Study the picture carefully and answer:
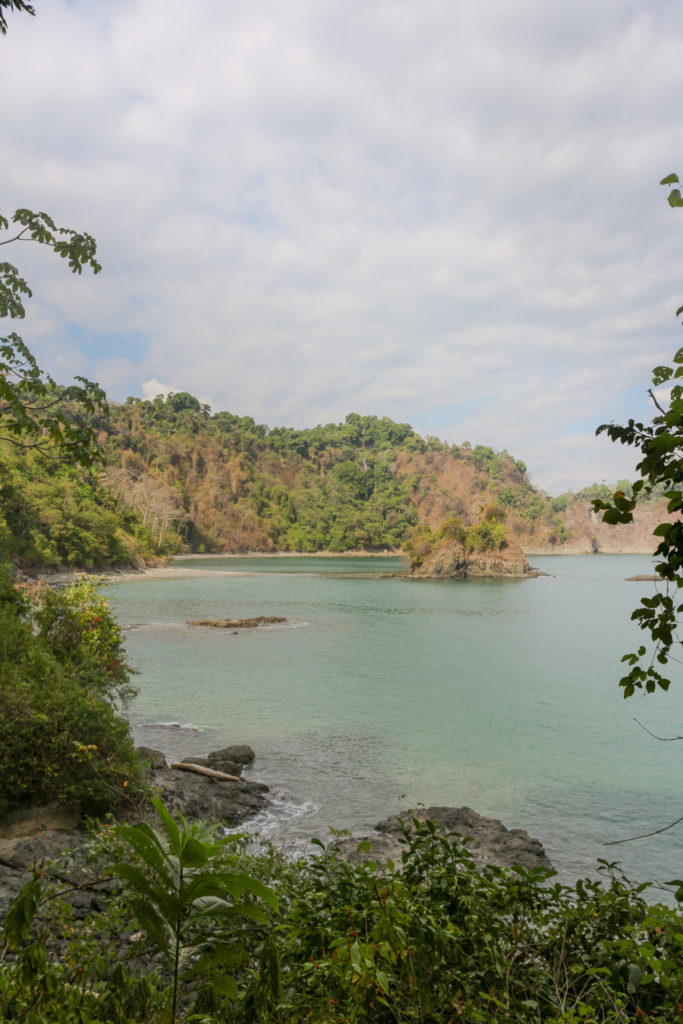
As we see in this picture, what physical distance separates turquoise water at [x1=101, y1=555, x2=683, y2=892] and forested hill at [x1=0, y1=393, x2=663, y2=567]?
20.8m

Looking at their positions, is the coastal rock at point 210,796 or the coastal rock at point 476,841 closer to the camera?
the coastal rock at point 476,841

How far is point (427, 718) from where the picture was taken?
50.5 feet

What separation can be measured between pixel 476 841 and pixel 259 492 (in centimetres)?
11036

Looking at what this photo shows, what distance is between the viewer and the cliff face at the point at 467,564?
6669 centimetres

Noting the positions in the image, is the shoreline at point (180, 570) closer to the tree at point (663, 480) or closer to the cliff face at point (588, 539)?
the cliff face at point (588, 539)

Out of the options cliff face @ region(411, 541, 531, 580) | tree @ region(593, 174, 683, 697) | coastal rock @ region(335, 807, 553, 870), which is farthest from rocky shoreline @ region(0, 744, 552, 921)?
cliff face @ region(411, 541, 531, 580)

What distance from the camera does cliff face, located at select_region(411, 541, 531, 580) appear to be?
219ft

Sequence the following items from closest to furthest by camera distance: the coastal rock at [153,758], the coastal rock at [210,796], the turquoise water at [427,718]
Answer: the coastal rock at [210,796] < the coastal rock at [153,758] < the turquoise water at [427,718]

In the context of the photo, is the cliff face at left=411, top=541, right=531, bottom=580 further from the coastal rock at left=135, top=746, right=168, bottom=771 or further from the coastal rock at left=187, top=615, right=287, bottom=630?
the coastal rock at left=135, top=746, right=168, bottom=771

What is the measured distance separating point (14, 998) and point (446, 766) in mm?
11233

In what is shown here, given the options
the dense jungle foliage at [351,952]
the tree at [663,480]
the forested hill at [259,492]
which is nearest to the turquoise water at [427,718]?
the dense jungle foliage at [351,952]

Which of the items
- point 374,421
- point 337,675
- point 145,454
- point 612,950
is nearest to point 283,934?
point 612,950

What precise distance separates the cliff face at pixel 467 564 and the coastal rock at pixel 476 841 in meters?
56.1

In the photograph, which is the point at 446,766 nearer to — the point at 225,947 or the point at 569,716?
the point at 569,716
